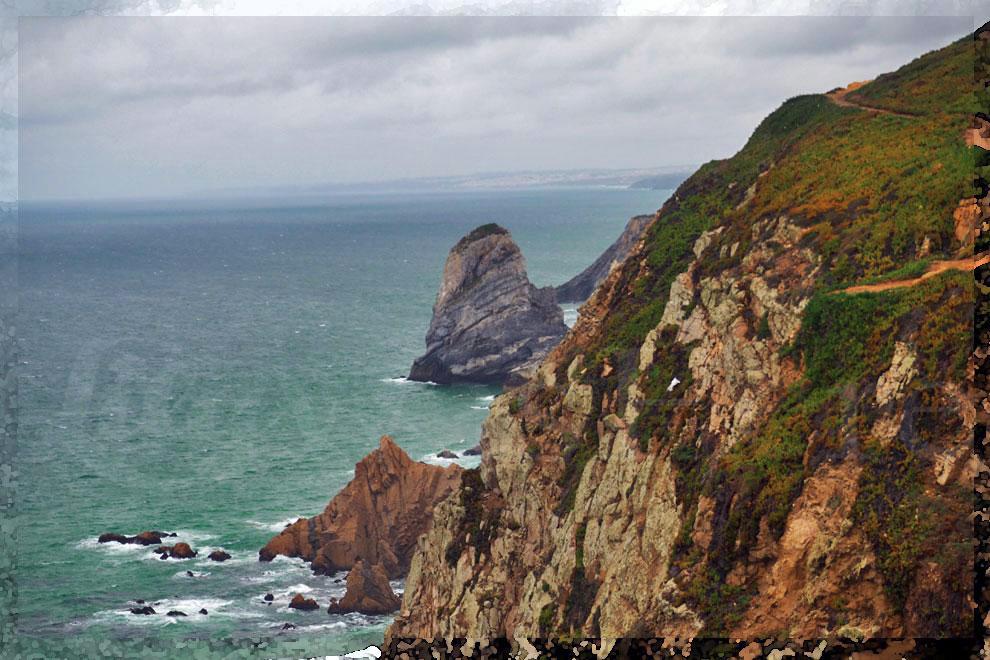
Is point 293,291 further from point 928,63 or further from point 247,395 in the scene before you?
point 928,63

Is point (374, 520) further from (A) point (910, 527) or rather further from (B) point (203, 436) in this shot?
Answer: (A) point (910, 527)

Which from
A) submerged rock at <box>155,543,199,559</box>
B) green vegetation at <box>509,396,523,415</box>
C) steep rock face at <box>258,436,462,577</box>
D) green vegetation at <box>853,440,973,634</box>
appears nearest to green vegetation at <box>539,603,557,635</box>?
green vegetation at <box>509,396,523,415</box>

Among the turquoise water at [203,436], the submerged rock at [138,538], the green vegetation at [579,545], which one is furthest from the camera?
the submerged rock at [138,538]

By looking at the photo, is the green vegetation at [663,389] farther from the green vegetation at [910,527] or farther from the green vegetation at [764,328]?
the green vegetation at [910,527]

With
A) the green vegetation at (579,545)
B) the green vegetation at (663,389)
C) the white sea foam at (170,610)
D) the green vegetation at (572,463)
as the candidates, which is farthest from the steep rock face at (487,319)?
the green vegetation at (579,545)

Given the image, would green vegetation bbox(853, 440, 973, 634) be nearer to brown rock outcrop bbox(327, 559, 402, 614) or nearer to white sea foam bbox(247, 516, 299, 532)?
brown rock outcrop bbox(327, 559, 402, 614)

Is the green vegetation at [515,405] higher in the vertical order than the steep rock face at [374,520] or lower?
higher
